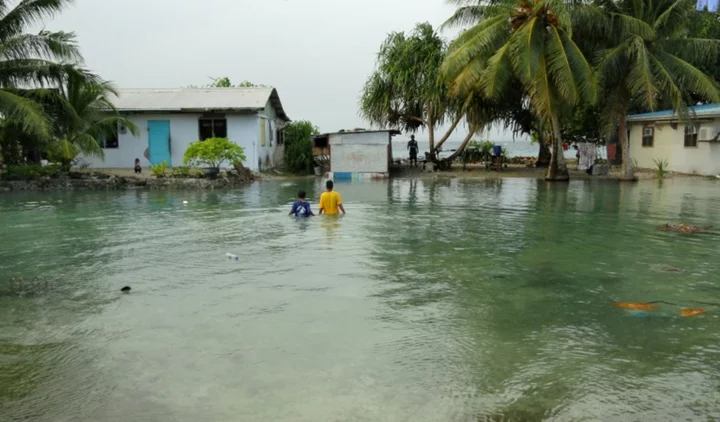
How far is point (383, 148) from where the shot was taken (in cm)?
2845

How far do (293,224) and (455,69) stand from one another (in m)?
13.0

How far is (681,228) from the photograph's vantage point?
12844 millimetres

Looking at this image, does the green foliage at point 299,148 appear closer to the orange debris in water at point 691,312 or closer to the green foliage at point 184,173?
the green foliage at point 184,173

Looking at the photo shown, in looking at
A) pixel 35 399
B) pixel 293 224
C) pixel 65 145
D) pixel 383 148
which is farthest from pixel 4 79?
pixel 35 399

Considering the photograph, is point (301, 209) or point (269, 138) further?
point (269, 138)

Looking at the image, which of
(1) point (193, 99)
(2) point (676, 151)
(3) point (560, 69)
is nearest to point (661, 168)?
(2) point (676, 151)

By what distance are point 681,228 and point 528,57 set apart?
10718mm

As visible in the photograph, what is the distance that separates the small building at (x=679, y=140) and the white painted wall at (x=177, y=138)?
59.8 ft

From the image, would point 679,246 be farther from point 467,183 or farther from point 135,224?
point 467,183

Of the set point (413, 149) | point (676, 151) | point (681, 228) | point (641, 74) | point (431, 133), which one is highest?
point (641, 74)

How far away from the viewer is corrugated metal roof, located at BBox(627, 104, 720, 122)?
2488 centimetres

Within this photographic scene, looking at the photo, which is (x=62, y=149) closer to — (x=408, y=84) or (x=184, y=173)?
(x=184, y=173)

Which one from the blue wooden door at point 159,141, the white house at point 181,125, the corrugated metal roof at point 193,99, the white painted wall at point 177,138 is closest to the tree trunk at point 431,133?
the corrugated metal roof at point 193,99

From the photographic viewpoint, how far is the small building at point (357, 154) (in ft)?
93.8
